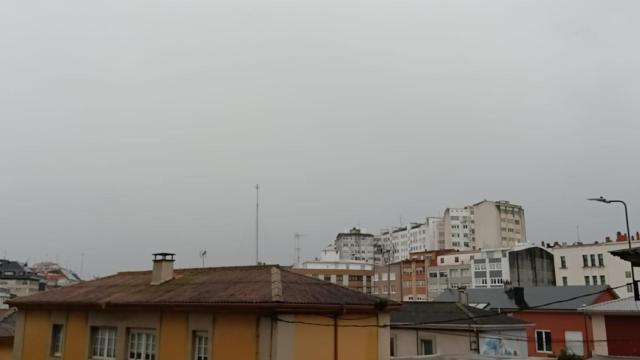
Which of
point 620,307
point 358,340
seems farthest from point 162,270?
point 620,307

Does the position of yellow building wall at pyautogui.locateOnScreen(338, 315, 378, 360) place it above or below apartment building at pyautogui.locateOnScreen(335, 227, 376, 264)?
below

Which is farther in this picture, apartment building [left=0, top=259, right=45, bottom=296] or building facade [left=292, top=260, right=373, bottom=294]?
building facade [left=292, top=260, right=373, bottom=294]

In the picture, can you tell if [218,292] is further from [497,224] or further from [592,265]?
[497,224]

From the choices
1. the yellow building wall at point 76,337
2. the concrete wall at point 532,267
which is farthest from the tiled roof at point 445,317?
the concrete wall at point 532,267

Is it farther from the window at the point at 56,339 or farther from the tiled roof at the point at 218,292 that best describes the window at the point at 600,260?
the window at the point at 56,339

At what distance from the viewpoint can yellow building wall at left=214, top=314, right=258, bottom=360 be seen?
16094mm

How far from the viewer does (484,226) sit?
120 metres

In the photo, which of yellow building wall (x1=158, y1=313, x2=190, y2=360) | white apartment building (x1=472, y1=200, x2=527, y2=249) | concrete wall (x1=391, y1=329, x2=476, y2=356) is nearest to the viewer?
yellow building wall (x1=158, y1=313, x2=190, y2=360)

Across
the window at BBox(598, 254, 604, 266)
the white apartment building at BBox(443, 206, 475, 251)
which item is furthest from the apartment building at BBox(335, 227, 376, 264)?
the window at BBox(598, 254, 604, 266)

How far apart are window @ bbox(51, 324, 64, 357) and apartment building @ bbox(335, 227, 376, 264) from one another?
13899cm

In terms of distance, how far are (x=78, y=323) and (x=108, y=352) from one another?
6.27 feet

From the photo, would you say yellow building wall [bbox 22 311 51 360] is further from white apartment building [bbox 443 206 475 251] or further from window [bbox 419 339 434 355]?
white apartment building [bbox 443 206 475 251]

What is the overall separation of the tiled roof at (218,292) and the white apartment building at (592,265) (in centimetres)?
6267

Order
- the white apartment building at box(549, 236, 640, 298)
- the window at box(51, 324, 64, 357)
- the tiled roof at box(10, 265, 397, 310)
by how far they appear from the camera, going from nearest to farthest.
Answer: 1. the tiled roof at box(10, 265, 397, 310)
2. the window at box(51, 324, 64, 357)
3. the white apartment building at box(549, 236, 640, 298)
